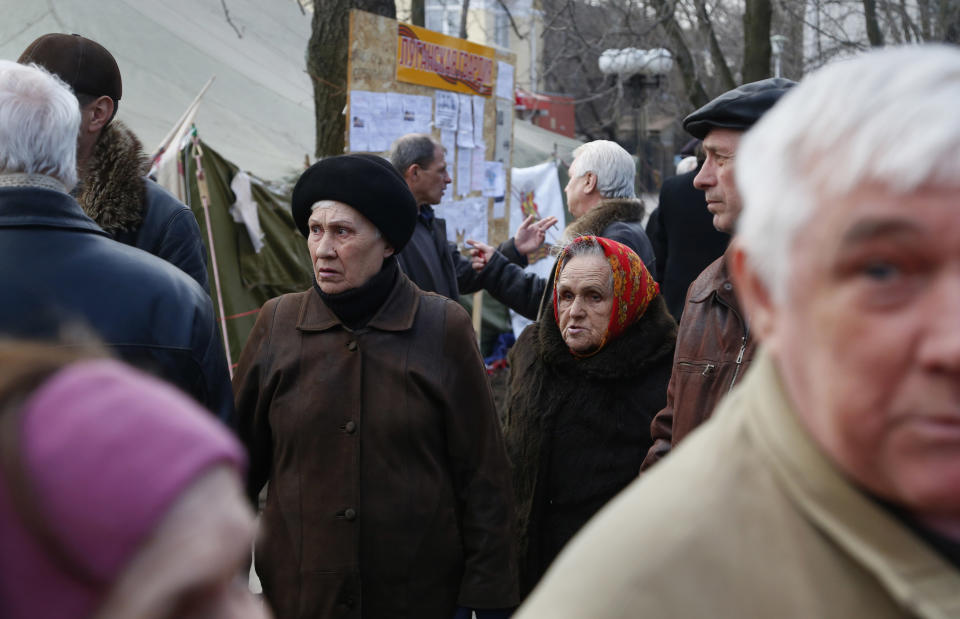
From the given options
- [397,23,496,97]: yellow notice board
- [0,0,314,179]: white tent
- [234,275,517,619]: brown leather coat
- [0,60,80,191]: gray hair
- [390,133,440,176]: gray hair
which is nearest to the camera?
[0,60,80,191]: gray hair

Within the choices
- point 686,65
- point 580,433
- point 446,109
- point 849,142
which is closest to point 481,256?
point 446,109

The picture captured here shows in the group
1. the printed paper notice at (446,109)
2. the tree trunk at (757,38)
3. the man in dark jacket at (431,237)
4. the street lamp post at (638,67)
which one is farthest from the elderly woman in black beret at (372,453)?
the street lamp post at (638,67)

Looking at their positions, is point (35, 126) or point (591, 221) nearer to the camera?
point (35, 126)

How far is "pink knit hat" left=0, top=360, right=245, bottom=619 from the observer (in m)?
0.78

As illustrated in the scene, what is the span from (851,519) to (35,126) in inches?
80.6

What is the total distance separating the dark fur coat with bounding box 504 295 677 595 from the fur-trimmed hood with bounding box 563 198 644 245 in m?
1.46

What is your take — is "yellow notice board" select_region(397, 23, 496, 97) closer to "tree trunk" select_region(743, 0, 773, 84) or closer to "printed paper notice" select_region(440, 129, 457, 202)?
"printed paper notice" select_region(440, 129, 457, 202)

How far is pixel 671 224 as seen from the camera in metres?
6.09

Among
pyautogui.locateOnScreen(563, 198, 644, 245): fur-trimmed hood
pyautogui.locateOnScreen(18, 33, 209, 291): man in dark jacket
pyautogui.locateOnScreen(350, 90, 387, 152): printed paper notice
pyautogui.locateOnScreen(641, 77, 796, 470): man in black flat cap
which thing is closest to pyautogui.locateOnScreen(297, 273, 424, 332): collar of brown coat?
pyautogui.locateOnScreen(18, 33, 209, 291): man in dark jacket

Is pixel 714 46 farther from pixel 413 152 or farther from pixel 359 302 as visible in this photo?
pixel 359 302

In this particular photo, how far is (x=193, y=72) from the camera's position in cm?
1039

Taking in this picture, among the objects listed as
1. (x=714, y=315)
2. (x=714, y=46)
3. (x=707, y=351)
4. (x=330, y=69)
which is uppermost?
(x=714, y=46)

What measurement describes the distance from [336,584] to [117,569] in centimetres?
242

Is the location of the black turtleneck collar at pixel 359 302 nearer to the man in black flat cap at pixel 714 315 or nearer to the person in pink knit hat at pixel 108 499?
the man in black flat cap at pixel 714 315
